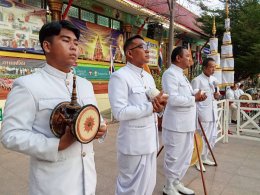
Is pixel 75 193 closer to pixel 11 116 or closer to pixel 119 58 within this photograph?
pixel 11 116

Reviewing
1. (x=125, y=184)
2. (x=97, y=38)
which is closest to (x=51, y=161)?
(x=125, y=184)

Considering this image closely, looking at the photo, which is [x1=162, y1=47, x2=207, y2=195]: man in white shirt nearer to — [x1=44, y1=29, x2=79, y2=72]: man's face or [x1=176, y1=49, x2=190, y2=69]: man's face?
[x1=176, y1=49, x2=190, y2=69]: man's face

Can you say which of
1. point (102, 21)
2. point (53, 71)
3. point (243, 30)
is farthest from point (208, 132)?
point (243, 30)

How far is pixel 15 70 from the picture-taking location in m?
6.26

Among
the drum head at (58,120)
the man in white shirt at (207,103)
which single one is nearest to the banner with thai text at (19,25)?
the man in white shirt at (207,103)

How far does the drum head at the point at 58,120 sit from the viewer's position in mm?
1313

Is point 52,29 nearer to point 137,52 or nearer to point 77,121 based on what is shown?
point 77,121

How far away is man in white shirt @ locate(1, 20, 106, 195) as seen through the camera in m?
1.30

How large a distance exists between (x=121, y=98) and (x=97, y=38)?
22.6ft

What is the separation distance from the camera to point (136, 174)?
91.8 inches

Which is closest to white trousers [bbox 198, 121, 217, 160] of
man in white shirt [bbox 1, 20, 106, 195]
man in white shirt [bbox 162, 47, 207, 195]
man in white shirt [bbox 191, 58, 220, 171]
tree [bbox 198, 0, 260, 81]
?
man in white shirt [bbox 191, 58, 220, 171]

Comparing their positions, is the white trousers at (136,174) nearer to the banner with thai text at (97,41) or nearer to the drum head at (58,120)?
the drum head at (58,120)

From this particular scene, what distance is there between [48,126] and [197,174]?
10.0 ft

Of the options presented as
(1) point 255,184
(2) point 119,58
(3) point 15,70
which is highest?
(2) point 119,58
